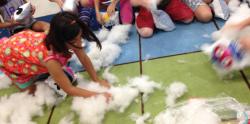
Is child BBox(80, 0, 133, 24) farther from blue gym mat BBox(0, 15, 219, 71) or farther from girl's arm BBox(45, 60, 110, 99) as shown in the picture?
girl's arm BBox(45, 60, 110, 99)

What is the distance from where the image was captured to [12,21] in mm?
2307

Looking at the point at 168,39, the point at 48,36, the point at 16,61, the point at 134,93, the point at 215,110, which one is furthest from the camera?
the point at 168,39

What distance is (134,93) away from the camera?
5.47 ft

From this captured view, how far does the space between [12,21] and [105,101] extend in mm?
1130

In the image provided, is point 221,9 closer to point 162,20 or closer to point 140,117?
point 162,20

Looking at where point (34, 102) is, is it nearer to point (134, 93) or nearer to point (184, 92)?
point (134, 93)

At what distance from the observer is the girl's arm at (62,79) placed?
1.58 meters

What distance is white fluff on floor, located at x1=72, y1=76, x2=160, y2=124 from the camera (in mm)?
1565

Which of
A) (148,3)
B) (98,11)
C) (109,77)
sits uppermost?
(148,3)

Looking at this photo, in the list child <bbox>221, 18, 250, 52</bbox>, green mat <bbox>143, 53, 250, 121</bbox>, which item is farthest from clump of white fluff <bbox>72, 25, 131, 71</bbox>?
child <bbox>221, 18, 250, 52</bbox>

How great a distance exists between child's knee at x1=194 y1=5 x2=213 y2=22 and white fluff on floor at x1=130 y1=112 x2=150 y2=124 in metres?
0.97

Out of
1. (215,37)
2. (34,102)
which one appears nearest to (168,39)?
(215,37)

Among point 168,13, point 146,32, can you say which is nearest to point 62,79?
point 146,32

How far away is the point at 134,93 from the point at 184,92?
0.26m
